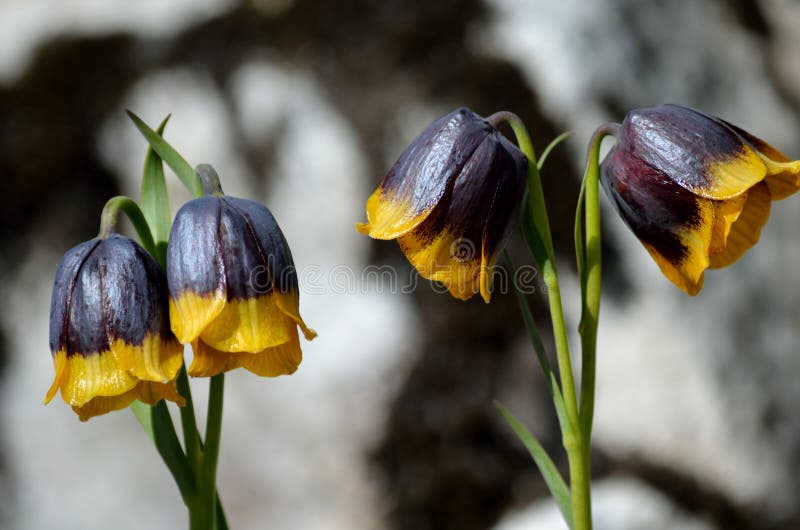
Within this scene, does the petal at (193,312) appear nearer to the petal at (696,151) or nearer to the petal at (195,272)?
the petal at (195,272)

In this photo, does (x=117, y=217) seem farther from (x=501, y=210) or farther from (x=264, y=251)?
(x=501, y=210)

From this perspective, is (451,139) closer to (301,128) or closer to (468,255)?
(468,255)

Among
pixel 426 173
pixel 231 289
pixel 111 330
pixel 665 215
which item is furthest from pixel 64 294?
pixel 665 215

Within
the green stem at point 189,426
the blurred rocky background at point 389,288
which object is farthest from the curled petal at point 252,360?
the blurred rocky background at point 389,288

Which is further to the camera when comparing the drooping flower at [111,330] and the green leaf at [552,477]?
the green leaf at [552,477]

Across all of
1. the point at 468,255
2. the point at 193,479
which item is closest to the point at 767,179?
the point at 468,255
